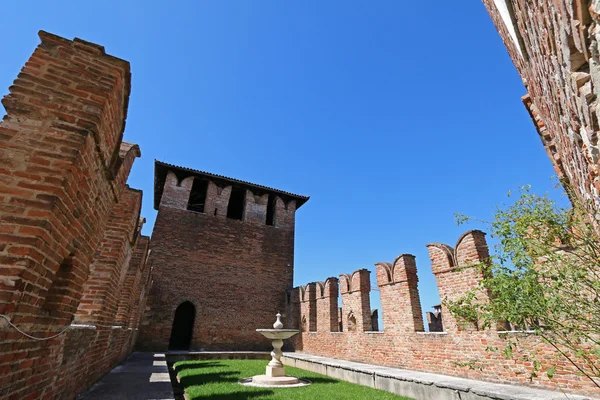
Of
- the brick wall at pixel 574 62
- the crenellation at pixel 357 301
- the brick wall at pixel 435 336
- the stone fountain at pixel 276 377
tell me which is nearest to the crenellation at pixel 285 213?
the brick wall at pixel 435 336

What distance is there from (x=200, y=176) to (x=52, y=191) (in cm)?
1685

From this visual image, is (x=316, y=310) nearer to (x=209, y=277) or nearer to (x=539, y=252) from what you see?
(x=209, y=277)

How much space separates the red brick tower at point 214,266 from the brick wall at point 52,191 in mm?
12131

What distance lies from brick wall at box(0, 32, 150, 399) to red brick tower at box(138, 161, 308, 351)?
12131 mm

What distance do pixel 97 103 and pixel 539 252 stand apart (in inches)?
169

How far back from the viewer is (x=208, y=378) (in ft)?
24.5

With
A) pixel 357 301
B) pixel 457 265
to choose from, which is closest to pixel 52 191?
Answer: pixel 457 265

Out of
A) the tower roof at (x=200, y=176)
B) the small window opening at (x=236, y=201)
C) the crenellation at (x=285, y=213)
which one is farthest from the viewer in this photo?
the small window opening at (x=236, y=201)

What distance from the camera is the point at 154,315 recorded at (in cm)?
1386

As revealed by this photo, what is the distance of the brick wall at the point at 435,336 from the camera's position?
5.50 m

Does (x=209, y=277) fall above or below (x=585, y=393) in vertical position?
above

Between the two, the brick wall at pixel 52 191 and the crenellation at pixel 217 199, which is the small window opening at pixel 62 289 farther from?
the crenellation at pixel 217 199

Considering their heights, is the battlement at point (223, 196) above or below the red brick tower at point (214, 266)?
above

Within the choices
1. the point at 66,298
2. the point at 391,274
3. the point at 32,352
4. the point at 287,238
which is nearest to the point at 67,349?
the point at 66,298
